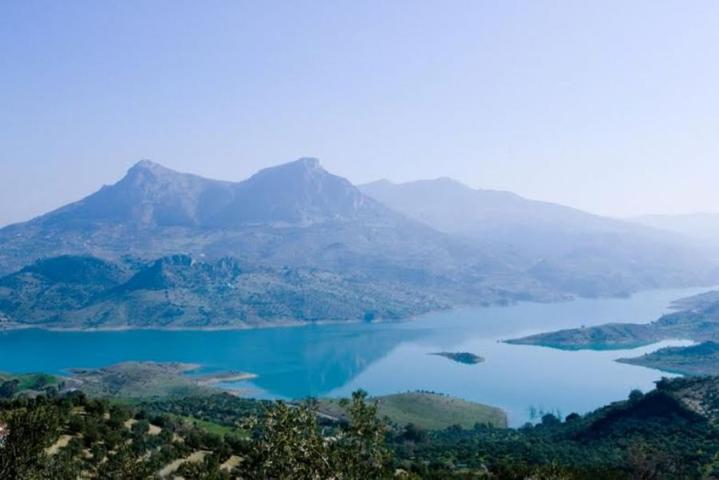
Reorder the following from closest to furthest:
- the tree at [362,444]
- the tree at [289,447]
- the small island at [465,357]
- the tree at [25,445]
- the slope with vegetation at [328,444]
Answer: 1. the tree at [289,447]
2. the tree at [362,444]
3. the slope with vegetation at [328,444]
4. the tree at [25,445]
5. the small island at [465,357]

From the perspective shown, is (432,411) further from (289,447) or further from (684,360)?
(289,447)

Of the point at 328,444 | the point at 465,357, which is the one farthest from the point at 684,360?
the point at 328,444

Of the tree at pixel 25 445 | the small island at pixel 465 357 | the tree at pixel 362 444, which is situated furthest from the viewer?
the small island at pixel 465 357

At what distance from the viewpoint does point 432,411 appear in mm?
111375

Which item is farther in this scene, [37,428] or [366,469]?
[37,428]

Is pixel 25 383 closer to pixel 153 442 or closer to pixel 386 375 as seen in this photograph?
pixel 386 375

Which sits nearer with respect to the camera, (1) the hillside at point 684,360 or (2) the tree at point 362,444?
(2) the tree at point 362,444

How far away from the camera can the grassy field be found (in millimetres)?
103000

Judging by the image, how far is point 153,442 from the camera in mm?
34562

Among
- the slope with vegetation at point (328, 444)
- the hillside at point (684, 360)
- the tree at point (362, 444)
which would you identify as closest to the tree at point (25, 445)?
the slope with vegetation at point (328, 444)

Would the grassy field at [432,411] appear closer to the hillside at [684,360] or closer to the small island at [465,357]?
the small island at [465,357]

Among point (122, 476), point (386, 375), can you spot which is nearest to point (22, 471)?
point (122, 476)

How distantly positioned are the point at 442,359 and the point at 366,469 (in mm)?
176400

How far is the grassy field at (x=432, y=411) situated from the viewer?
10300 cm
